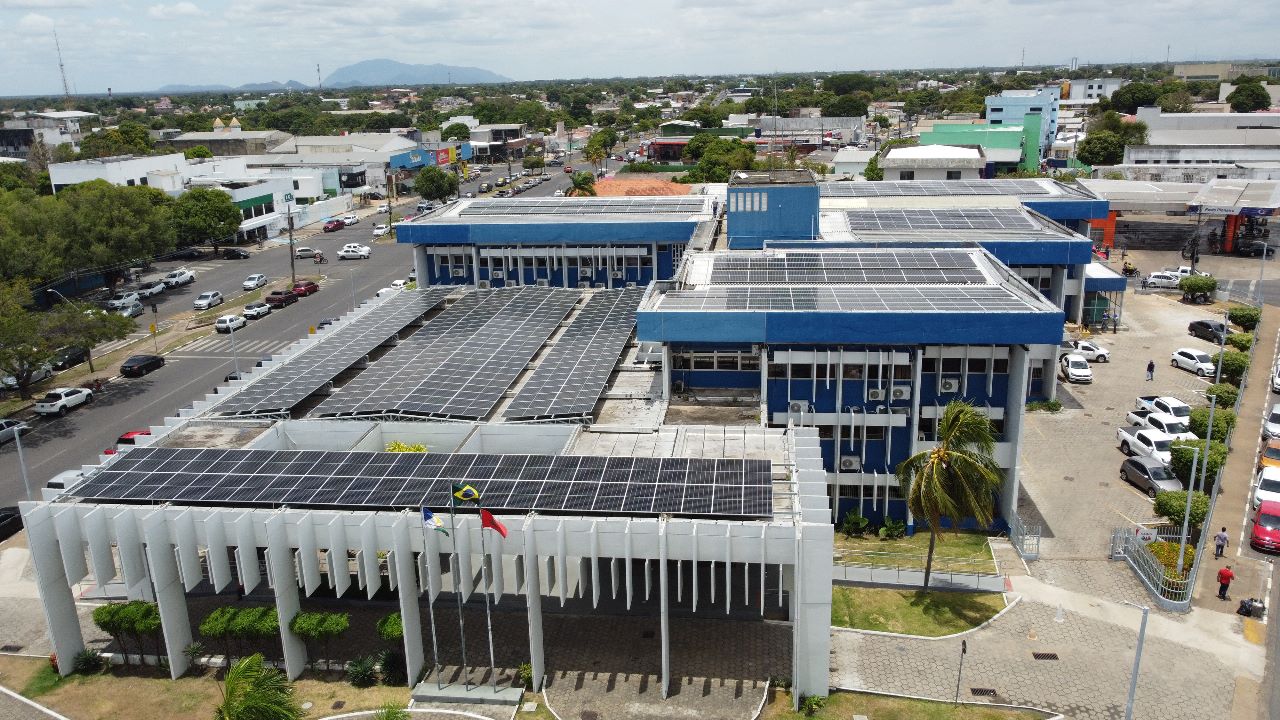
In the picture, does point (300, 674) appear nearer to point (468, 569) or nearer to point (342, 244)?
point (468, 569)

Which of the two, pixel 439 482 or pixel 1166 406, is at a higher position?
pixel 439 482

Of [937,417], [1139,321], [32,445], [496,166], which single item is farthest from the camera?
[496,166]

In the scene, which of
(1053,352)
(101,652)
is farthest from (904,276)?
(101,652)

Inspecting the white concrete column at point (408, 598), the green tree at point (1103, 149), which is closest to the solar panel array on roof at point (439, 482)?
the white concrete column at point (408, 598)

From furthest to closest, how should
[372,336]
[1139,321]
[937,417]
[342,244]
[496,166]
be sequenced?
[496,166] < [342,244] < [1139,321] < [372,336] < [937,417]

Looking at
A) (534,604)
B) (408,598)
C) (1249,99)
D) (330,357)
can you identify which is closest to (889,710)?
(534,604)

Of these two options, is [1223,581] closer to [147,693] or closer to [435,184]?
[147,693]

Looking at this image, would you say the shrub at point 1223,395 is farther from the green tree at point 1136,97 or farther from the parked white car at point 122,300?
the green tree at point 1136,97
